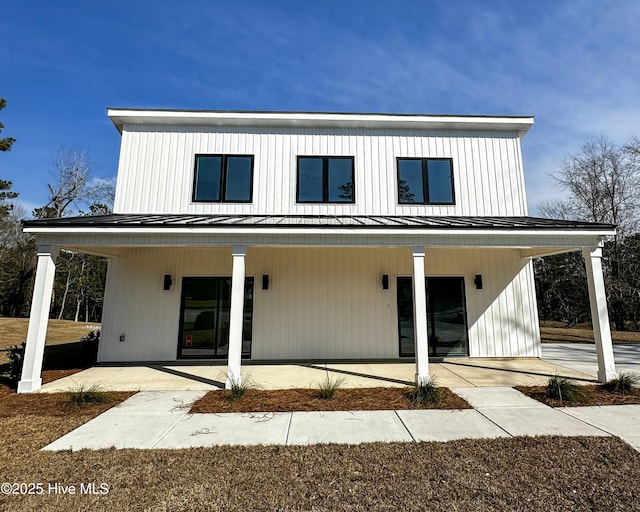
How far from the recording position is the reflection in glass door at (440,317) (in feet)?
30.2

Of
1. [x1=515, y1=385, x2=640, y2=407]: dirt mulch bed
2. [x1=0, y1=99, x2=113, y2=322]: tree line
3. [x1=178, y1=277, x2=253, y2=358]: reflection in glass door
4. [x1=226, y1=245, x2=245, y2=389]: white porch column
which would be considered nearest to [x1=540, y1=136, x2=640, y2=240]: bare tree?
[x1=515, y1=385, x2=640, y2=407]: dirt mulch bed

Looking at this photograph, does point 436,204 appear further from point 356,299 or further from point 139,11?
point 139,11

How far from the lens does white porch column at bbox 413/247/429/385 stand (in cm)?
636

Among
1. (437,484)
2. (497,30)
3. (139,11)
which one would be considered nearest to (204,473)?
(437,484)

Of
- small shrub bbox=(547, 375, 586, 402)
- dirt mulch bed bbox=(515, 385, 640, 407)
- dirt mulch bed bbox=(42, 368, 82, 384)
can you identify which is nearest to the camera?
dirt mulch bed bbox=(515, 385, 640, 407)

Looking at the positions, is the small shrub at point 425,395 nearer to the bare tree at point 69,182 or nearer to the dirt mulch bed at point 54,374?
the dirt mulch bed at point 54,374

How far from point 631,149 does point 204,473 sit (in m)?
26.8

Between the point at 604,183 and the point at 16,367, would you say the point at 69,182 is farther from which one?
the point at 604,183

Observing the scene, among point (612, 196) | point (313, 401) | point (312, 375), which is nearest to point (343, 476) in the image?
point (313, 401)

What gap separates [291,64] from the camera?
1086 centimetres

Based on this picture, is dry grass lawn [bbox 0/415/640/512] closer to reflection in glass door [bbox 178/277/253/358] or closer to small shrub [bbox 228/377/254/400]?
small shrub [bbox 228/377/254/400]

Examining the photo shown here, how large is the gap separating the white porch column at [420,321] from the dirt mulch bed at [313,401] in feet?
1.50

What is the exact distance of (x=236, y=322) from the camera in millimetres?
6547

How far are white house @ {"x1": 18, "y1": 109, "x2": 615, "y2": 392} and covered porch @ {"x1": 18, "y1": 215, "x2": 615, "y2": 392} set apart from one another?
5 centimetres
